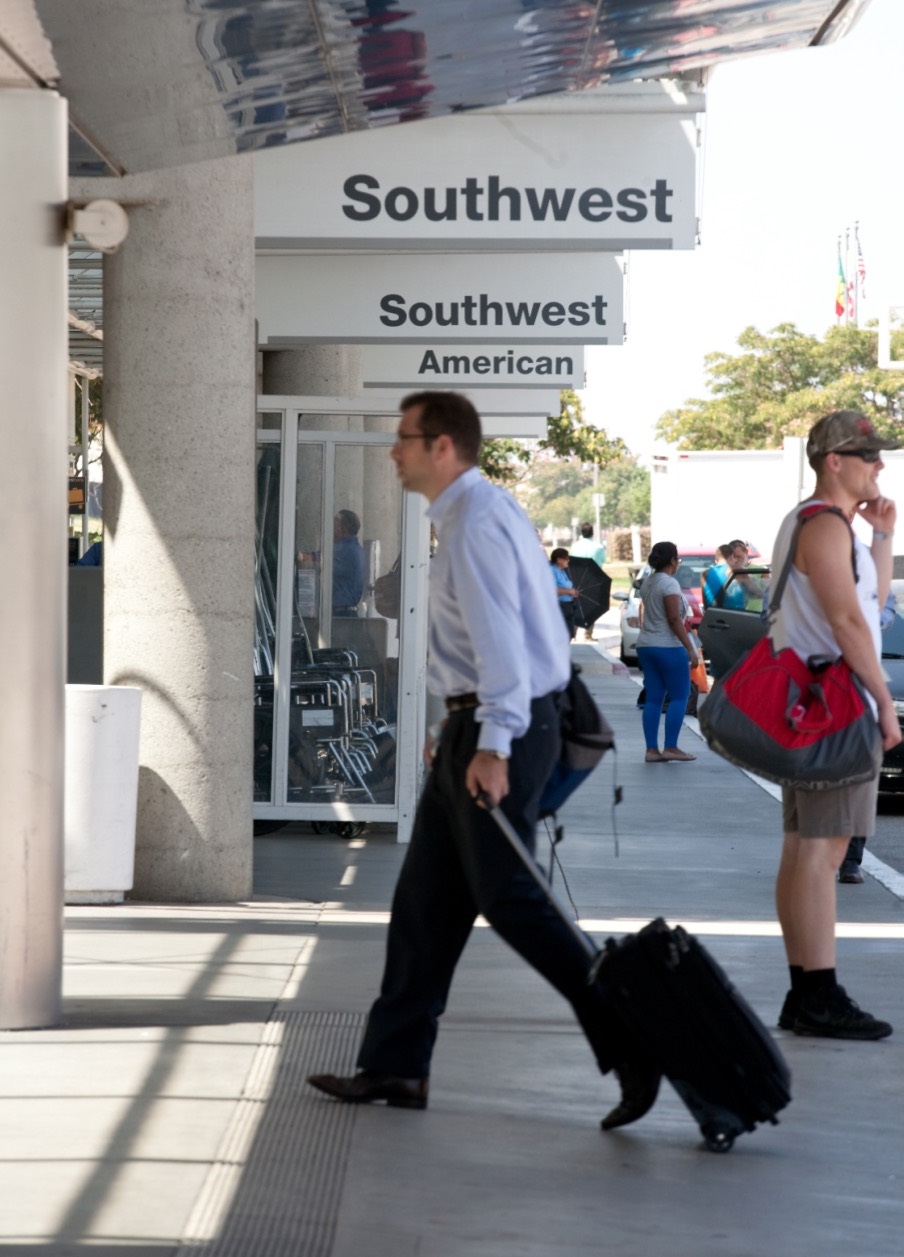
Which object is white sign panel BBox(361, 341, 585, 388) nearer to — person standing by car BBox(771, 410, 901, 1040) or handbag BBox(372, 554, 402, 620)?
handbag BBox(372, 554, 402, 620)

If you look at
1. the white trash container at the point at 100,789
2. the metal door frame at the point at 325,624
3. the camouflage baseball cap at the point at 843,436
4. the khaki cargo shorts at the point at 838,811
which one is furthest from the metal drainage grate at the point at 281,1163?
the metal door frame at the point at 325,624

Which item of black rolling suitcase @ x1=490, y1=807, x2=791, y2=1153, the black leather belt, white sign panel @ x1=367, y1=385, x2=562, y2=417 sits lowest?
black rolling suitcase @ x1=490, y1=807, x2=791, y2=1153

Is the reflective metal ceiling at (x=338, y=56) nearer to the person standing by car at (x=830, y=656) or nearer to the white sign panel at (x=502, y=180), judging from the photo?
the person standing by car at (x=830, y=656)

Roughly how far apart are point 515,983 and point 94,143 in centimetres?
333

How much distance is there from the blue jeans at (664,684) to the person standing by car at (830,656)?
938 centimetres

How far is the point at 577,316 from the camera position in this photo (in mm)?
13992

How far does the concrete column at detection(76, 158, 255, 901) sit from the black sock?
3.45 metres

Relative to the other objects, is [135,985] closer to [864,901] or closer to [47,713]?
[47,713]

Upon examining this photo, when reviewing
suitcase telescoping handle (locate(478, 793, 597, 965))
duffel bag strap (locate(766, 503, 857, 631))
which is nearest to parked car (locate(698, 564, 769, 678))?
duffel bag strap (locate(766, 503, 857, 631))

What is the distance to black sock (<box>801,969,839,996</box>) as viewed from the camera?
586cm

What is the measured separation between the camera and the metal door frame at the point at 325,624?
426 inches

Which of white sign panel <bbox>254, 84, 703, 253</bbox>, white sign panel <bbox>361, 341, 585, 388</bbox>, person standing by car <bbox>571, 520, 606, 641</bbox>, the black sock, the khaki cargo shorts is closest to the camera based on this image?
the khaki cargo shorts

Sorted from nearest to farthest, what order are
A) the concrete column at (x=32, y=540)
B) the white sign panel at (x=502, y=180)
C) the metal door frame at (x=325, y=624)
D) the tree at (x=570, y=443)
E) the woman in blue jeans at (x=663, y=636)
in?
the concrete column at (x=32, y=540), the white sign panel at (x=502, y=180), the metal door frame at (x=325, y=624), the woman in blue jeans at (x=663, y=636), the tree at (x=570, y=443)


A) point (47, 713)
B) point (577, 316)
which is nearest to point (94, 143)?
point (47, 713)
